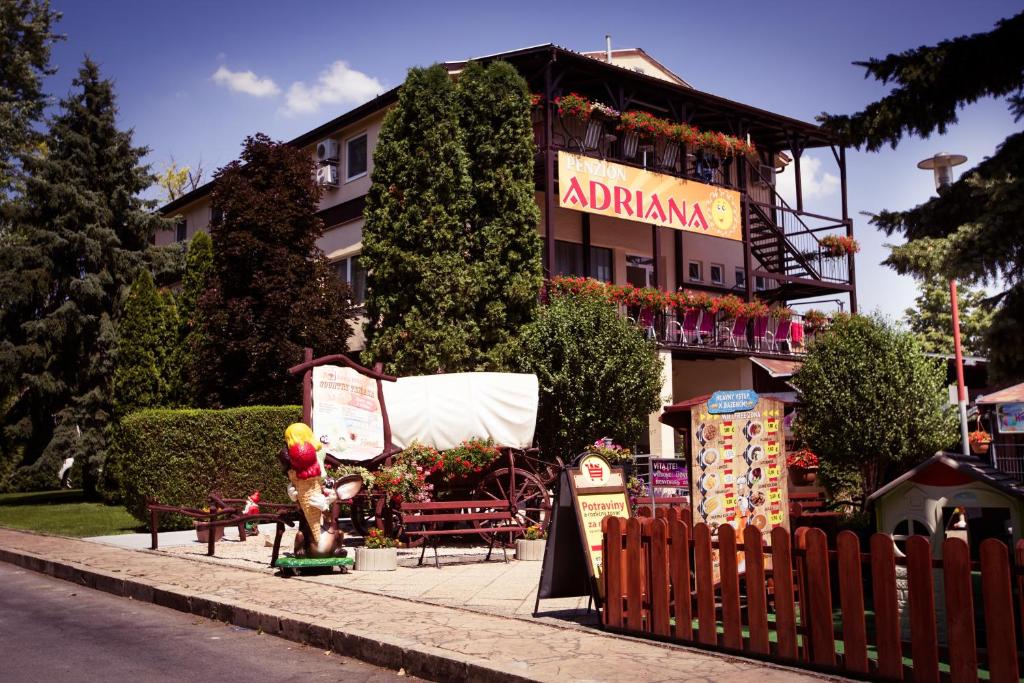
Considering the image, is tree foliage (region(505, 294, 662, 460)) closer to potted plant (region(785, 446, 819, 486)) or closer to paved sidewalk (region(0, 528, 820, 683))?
potted plant (region(785, 446, 819, 486))

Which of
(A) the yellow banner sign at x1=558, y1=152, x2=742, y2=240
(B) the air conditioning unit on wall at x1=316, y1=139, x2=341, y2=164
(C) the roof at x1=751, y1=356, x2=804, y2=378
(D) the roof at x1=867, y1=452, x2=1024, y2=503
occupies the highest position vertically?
(B) the air conditioning unit on wall at x1=316, y1=139, x2=341, y2=164

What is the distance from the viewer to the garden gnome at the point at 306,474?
11.5 m

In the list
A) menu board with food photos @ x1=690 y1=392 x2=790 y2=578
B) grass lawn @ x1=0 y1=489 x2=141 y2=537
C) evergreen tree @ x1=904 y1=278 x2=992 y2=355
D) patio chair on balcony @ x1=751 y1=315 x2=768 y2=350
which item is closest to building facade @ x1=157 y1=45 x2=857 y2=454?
patio chair on balcony @ x1=751 y1=315 x2=768 y2=350

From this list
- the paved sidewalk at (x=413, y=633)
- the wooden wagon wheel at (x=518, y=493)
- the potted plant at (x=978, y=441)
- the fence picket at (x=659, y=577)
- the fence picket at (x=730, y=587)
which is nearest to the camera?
the paved sidewalk at (x=413, y=633)

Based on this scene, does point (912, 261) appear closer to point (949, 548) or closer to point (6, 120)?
point (949, 548)

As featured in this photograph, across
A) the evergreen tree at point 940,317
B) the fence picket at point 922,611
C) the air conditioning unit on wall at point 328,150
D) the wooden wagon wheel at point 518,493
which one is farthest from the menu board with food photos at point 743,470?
the evergreen tree at point 940,317

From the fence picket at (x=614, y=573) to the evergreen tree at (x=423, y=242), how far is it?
42.3ft

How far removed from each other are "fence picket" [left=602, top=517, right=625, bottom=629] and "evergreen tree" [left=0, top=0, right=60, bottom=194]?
3049 centimetres

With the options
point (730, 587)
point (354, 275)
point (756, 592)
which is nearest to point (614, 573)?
point (730, 587)

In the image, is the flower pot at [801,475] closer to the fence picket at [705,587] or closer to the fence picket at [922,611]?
the fence picket at [705,587]

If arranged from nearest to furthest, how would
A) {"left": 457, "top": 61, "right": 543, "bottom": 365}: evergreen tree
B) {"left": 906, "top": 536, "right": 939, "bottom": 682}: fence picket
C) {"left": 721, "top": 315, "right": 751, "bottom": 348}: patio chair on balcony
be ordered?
{"left": 906, "top": 536, "right": 939, "bottom": 682}: fence picket → {"left": 457, "top": 61, "right": 543, "bottom": 365}: evergreen tree → {"left": 721, "top": 315, "right": 751, "bottom": 348}: patio chair on balcony

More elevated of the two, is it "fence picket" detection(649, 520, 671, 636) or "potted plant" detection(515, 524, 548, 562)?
"fence picket" detection(649, 520, 671, 636)

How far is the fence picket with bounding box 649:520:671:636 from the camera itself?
728 centimetres

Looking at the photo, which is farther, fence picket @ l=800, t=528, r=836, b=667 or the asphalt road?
the asphalt road
